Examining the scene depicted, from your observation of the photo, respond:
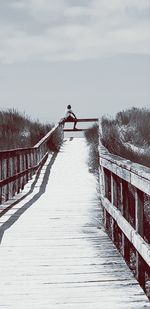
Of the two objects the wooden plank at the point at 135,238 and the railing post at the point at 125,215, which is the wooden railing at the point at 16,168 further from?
the wooden plank at the point at 135,238

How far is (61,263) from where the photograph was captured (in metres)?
5.43

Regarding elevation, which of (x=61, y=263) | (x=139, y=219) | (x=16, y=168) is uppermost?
(x=139, y=219)

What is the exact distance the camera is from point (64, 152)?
2286cm

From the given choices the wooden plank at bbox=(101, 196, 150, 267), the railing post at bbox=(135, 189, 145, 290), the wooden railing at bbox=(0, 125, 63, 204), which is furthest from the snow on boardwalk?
the wooden railing at bbox=(0, 125, 63, 204)

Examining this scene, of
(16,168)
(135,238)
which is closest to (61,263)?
(135,238)

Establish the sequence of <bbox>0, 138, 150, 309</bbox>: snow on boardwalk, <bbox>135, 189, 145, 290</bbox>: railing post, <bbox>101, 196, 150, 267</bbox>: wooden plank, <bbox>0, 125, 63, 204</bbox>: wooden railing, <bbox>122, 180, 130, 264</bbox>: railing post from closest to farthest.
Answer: <bbox>101, 196, 150, 267</bbox>: wooden plank
<bbox>0, 138, 150, 309</bbox>: snow on boardwalk
<bbox>135, 189, 145, 290</bbox>: railing post
<bbox>122, 180, 130, 264</bbox>: railing post
<bbox>0, 125, 63, 204</bbox>: wooden railing

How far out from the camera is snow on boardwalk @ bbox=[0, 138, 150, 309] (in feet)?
13.8

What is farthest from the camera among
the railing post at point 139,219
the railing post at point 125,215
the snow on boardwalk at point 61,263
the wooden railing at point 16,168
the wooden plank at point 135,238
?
the wooden railing at point 16,168

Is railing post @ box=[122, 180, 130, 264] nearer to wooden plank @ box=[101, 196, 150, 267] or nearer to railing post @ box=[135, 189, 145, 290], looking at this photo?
wooden plank @ box=[101, 196, 150, 267]

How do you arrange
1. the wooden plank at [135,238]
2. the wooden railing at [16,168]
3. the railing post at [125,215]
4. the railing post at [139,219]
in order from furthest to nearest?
the wooden railing at [16,168] < the railing post at [125,215] < the railing post at [139,219] < the wooden plank at [135,238]

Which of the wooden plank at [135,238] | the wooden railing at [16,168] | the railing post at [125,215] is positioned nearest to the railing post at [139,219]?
the wooden plank at [135,238]

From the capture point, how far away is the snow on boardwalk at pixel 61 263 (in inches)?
166

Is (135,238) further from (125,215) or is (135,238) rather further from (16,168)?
(16,168)

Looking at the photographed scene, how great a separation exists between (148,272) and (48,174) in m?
8.57
